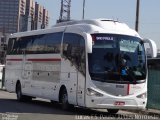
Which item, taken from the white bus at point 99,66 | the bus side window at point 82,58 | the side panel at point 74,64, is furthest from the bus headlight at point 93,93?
the bus side window at point 82,58

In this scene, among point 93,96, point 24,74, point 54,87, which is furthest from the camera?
point 24,74

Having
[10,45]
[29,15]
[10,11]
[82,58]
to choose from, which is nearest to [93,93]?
[82,58]

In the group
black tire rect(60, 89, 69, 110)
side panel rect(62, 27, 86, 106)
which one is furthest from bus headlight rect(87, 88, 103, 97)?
black tire rect(60, 89, 69, 110)

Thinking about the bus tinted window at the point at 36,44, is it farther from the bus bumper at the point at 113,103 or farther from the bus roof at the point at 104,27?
the bus bumper at the point at 113,103

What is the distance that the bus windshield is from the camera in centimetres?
1802

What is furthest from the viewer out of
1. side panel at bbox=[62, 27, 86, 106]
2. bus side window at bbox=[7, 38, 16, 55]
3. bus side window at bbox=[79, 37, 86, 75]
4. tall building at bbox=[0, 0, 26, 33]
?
tall building at bbox=[0, 0, 26, 33]

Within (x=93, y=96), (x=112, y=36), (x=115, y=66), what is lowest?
(x=93, y=96)

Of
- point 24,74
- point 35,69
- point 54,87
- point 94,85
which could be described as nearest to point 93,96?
point 94,85

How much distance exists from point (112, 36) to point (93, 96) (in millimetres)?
2409

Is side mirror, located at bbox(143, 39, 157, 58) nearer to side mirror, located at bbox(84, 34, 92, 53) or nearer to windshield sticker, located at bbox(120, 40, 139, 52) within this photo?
windshield sticker, located at bbox(120, 40, 139, 52)

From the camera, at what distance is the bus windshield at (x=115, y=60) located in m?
18.0

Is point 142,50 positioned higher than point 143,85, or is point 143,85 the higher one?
point 142,50

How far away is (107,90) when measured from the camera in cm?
1784

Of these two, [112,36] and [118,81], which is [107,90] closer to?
[118,81]
